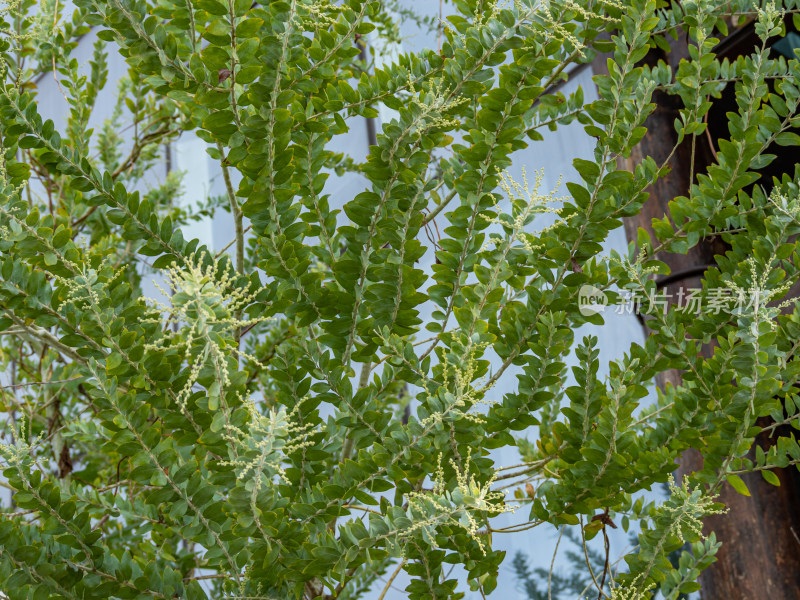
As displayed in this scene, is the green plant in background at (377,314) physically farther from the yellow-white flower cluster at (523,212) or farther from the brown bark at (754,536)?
the brown bark at (754,536)

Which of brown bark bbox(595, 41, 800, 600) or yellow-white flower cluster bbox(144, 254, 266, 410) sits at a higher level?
yellow-white flower cluster bbox(144, 254, 266, 410)

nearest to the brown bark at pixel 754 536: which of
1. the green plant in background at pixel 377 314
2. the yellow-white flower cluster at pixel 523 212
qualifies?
the green plant in background at pixel 377 314

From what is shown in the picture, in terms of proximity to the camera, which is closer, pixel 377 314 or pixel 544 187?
pixel 377 314

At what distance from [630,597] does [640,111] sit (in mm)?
590

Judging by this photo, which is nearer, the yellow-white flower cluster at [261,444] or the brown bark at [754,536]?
the yellow-white flower cluster at [261,444]

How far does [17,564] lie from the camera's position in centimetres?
74

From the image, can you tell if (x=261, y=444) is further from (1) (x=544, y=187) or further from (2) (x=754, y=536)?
(1) (x=544, y=187)

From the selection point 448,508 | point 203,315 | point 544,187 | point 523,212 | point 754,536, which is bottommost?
point 754,536

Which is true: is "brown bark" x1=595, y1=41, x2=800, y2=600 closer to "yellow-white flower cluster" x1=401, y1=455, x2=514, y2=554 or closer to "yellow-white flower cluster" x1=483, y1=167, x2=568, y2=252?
"yellow-white flower cluster" x1=483, y1=167, x2=568, y2=252

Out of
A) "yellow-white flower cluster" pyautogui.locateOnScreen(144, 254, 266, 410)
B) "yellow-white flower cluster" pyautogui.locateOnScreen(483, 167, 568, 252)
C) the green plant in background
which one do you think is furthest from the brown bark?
"yellow-white flower cluster" pyautogui.locateOnScreen(144, 254, 266, 410)

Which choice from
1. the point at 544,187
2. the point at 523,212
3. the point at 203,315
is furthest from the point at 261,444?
the point at 544,187

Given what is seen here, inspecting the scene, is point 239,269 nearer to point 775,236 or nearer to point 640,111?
point 640,111

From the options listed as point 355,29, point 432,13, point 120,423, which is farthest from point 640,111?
point 432,13

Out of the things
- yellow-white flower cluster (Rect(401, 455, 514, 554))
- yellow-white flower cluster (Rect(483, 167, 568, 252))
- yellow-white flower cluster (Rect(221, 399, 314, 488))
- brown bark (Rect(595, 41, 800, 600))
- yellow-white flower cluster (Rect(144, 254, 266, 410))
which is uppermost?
yellow-white flower cluster (Rect(483, 167, 568, 252))
